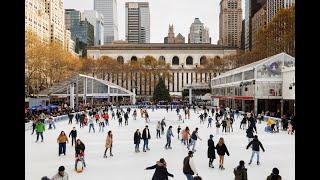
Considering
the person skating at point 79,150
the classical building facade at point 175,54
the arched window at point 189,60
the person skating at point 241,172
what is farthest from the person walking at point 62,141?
the arched window at point 189,60

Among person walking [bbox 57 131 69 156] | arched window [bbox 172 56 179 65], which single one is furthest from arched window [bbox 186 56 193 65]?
person walking [bbox 57 131 69 156]

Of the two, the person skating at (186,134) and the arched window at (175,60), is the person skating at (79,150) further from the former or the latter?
the arched window at (175,60)

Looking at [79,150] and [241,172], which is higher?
[241,172]

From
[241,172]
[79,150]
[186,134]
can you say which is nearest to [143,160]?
[79,150]

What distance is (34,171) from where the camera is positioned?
12.1m

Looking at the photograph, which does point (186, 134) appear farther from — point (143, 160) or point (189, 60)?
point (189, 60)

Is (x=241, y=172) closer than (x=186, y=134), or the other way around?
(x=241, y=172)

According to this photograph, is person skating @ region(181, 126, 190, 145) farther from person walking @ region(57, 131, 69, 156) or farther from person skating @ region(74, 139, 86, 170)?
person skating @ region(74, 139, 86, 170)

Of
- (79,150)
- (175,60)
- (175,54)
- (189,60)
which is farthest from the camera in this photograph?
(175,60)

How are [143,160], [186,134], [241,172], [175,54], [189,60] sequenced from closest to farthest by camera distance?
[241,172] → [143,160] → [186,134] → [175,54] → [189,60]
